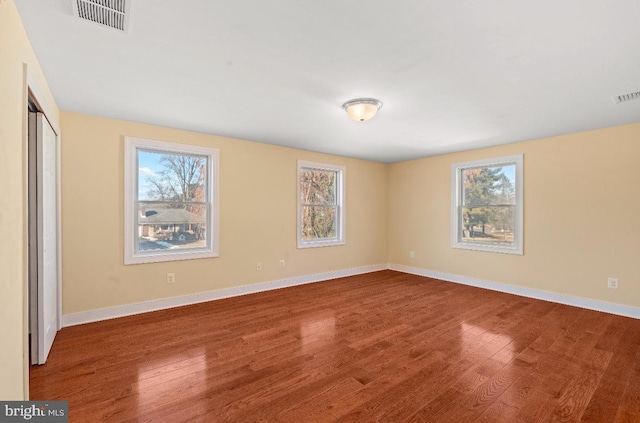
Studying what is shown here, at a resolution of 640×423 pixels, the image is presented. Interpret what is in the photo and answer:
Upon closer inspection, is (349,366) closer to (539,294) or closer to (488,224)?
(539,294)

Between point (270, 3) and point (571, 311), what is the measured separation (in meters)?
4.84

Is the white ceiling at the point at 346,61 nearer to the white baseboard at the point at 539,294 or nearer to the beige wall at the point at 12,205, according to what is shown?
the beige wall at the point at 12,205

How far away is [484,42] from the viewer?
199 centimetres

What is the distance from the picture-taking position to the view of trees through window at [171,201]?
3879 mm

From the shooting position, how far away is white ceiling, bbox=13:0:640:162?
172 centimetres

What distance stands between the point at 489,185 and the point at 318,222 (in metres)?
3.06

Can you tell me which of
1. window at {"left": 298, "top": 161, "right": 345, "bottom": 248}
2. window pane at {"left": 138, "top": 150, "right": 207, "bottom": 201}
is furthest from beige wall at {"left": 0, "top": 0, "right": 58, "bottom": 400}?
window at {"left": 298, "top": 161, "right": 345, "bottom": 248}

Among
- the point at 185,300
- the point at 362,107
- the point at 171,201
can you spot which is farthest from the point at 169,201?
the point at 362,107

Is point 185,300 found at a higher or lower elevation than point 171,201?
lower

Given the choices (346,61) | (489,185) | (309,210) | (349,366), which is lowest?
(349,366)

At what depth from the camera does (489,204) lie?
5074 millimetres

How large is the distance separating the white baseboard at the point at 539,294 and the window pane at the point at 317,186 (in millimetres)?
2338

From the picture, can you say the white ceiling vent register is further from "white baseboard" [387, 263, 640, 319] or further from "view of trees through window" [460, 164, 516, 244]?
"white baseboard" [387, 263, 640, 319]

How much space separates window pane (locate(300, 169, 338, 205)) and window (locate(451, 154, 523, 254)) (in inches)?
88.8
